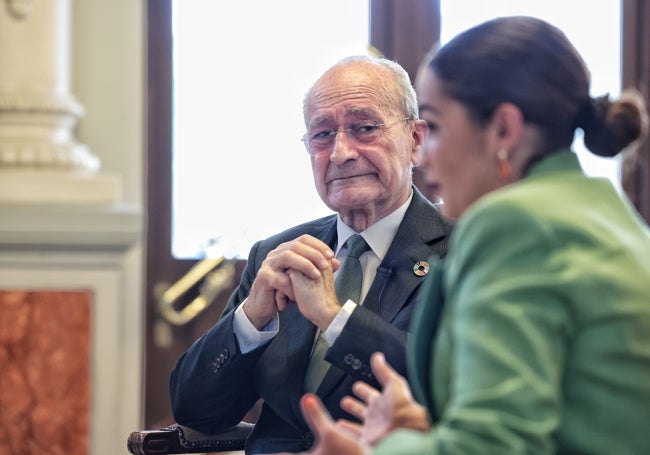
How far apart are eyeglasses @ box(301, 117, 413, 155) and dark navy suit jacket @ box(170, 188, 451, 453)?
18cm

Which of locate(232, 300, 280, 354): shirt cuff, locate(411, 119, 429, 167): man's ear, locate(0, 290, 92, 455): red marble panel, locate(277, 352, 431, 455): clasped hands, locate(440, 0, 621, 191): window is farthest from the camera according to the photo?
locate(440, 0, 621, 191): window

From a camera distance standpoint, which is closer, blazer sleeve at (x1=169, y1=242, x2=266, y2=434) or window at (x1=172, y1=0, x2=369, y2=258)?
blazer sleeve at (x1=169, y1=242, x2=266, y2=434)

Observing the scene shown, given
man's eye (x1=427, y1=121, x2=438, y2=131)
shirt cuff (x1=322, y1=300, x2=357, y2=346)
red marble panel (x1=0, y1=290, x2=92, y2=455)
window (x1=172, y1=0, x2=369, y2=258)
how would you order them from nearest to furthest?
man's eye (x1=427, y1=121, x2=438, y2=131)
shirt cuff (x1=322, y1=300, x2=357, y2=346)
red marble panel (x1=0, y1=290, x2=92, y2=455)
window (x1=172, y1=0, x2=369, y2=258)

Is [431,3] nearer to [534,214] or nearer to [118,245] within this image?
[118,245]

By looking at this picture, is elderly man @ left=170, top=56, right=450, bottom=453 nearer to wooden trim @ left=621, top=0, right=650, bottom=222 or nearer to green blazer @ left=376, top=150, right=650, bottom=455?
green blazer @ left=376, top=150, right=650, bottom=455

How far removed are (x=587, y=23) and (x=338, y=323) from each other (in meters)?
2.62

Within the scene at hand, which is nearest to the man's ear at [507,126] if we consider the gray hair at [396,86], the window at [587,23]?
the gray hair at [396,86]

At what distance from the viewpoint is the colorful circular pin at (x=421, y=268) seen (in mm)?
2564

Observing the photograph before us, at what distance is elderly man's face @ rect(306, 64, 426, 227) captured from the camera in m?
2.70

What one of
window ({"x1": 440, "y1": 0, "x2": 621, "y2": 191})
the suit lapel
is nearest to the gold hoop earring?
the suit lapel

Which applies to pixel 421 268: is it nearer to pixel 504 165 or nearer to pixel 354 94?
pixel 354 94

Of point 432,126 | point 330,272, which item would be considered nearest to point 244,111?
point 330,272

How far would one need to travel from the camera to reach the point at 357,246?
8.77ft

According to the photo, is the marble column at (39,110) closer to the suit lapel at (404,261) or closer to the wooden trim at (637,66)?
the suit lapel at (404,261)
